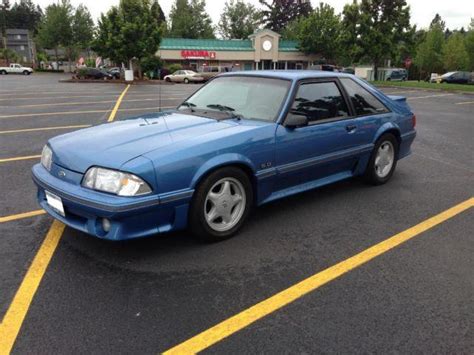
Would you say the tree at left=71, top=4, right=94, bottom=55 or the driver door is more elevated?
the tree at left=71, top=4, right=94, bottom=55

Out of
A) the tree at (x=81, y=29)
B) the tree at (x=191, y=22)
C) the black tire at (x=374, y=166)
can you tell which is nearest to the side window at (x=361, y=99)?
the black tire at (x=374, y=166)

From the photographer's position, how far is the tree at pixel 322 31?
158 feet

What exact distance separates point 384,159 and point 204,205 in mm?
2861

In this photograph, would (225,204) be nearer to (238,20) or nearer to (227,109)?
(227,109)

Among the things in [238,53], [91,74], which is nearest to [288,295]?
[91,74]

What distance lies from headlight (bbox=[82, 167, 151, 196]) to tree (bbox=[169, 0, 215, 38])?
70318 mm

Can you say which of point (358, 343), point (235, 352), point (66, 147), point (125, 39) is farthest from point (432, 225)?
point (125, 39)

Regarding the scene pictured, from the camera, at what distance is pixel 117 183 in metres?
3.04

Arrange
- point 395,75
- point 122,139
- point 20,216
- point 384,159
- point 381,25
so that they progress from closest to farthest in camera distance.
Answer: point 122,139 → point 20,216 → point 384,159 → point 381,25 → point 395,75

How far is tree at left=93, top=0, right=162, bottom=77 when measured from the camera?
30812 mm

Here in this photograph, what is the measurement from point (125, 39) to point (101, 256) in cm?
3035

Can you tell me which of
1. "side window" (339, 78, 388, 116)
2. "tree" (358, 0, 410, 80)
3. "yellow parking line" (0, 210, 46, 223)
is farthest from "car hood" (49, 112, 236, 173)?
"tree" (358, 0, 410, 80)

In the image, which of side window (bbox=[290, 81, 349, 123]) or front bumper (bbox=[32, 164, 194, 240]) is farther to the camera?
side window (bbox=[290, 81, 349, 123])

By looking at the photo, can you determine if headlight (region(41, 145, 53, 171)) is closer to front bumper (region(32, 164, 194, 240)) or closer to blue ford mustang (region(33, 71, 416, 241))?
blue ford mustang (region(33, 71, 416, 241))
